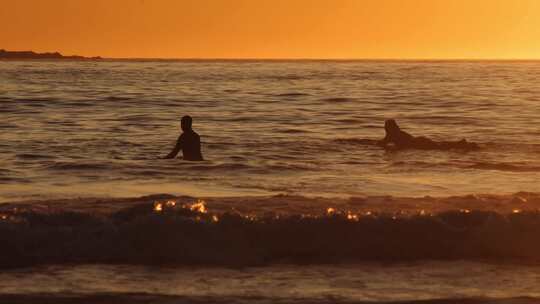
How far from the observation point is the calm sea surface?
1842 centimetres

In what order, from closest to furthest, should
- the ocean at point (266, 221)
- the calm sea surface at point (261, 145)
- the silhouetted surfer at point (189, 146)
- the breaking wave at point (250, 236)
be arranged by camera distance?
the ocean at point (266, 221), the breaking wave at point (250, 236), the calm sea surface at point (261, 145), the silhouetted surfer at point (189, 146)

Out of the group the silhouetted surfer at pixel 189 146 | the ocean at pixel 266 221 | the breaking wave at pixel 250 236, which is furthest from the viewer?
the silhouetted surfer at pixel 189 146

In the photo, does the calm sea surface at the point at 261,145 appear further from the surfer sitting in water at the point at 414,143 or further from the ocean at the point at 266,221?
the surfer sitting in water at the point at 414,143

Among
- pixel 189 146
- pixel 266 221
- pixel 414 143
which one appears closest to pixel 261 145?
pixel 414 143

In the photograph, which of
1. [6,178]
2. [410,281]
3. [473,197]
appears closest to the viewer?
[410,281]

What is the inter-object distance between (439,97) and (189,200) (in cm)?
3874

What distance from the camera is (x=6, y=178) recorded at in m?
18.7

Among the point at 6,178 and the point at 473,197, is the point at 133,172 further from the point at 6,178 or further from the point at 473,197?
the point at 473,197

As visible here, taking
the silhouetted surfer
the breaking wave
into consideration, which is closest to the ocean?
the breaking wave

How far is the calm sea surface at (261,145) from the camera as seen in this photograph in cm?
1842

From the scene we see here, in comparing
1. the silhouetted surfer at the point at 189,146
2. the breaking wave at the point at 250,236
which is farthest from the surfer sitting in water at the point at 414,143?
the breaking wave at the point at 250,236

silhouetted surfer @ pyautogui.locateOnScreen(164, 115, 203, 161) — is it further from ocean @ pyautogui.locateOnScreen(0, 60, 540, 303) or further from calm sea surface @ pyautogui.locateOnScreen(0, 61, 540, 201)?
ocean @ pyautogui.locateOnScreen(0, 60, 540, 303)

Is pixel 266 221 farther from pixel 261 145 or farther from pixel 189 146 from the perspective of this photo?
pixel 261 145

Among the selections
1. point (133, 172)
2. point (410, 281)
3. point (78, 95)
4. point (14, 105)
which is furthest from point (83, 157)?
point (78, 95)
